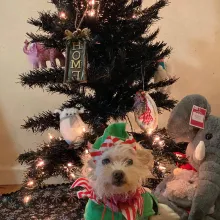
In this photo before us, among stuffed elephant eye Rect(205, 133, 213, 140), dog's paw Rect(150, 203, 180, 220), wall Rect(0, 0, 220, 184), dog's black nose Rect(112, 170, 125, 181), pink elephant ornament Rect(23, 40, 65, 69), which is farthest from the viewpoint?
wall Rect(0, 0, 220, 184)

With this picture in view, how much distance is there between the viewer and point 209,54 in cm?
154

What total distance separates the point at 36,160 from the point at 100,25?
53cm

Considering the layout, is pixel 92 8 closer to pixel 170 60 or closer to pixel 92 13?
pixel 92 13

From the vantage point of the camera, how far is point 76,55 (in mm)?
979

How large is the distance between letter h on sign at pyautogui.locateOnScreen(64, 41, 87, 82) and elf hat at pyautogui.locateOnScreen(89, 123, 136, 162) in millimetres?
207

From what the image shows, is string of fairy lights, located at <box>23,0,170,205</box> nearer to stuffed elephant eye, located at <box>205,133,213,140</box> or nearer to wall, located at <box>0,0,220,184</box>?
stuffed elephant eye, located at <box>205,133,213,140</box>

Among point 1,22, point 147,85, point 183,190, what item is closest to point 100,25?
point 147,85

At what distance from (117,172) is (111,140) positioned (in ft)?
0.29

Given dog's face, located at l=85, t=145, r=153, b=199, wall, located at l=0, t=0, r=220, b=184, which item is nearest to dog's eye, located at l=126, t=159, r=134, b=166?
dog's face, located at l=85, t=145, r=153, b=199

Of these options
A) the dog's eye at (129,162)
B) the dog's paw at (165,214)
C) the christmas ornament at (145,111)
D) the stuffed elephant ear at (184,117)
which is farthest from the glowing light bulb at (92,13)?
the dog's paw at (165,214)

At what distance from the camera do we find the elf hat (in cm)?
81

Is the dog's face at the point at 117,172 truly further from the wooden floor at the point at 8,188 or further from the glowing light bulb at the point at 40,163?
the wooden floor at the point at 8,188

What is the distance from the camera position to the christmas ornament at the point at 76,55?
96 cm

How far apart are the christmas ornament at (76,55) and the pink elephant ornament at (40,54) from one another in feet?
0.51
